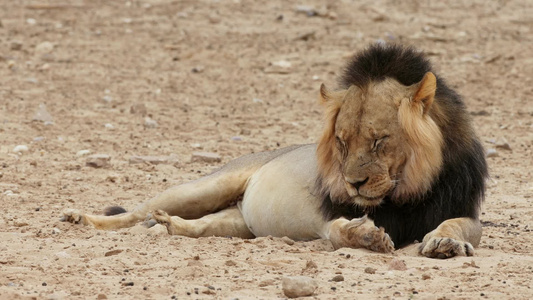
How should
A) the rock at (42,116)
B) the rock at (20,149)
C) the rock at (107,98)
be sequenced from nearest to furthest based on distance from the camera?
the rock at (20,149), the rock at (42,116), the rock at (107,98)

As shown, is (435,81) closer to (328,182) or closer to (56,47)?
(328,182)

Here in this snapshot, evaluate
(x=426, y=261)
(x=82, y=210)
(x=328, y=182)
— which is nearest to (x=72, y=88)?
(x=82, y=210)

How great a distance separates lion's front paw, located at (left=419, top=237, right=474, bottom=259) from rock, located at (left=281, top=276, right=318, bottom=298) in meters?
1.15

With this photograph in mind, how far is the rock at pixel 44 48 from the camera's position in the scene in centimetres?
1359

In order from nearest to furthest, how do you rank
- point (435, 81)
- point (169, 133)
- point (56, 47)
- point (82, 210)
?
point (435, 81) → point (82, 210) → point (169, 133) → point (56, 47)

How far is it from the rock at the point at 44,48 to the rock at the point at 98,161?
5334mm

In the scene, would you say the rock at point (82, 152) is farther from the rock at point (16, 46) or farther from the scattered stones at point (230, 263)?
the rock at point (16, 46)

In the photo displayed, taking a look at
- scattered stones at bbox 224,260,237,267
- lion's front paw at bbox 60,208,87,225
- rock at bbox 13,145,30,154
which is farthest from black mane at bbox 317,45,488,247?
rock at bbox 13,145,30,154

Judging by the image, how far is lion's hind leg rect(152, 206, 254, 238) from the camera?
639 centimetres

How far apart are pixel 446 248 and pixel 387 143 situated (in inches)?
26.4

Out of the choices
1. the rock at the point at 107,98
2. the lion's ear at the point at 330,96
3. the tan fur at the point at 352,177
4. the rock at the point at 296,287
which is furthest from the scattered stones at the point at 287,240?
the rock at the point at 107,98

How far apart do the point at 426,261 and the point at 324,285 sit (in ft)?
2.59

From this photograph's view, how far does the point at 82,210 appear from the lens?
709 centimetres

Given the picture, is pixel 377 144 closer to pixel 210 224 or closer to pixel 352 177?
pixel 352 177
